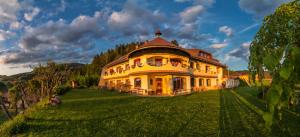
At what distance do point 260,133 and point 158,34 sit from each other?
86.9 feet

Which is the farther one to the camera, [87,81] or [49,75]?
[87,81]

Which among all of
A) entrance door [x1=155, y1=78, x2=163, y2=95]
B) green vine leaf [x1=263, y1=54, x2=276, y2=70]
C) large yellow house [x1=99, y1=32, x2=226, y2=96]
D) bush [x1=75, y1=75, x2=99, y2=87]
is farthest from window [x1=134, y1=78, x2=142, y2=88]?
green vine leaf [x1=263, y1=54, x2=276, y2=70]

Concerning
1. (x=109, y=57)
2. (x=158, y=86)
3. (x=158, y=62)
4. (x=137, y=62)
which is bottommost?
(x=158, y=86)

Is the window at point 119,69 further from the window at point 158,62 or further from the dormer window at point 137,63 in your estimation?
the window at point 158,62

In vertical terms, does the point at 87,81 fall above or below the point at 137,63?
below

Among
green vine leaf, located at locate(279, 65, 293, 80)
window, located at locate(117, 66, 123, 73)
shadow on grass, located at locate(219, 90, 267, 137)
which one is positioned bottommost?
shadow on grass, located at locate(219, 90, 267, 137)

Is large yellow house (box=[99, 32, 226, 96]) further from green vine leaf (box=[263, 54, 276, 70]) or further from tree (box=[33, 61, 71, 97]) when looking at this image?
green vine leaf (box=[263, 54, 276, 70])

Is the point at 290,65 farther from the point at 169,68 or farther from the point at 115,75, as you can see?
the point at 115,75

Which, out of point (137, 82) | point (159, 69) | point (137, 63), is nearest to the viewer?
point (159, 69)

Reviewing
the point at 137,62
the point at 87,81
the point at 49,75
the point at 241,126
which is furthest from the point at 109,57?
the point at 241,126

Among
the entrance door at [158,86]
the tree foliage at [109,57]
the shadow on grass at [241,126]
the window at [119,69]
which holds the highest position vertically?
the tree foliage at [109,57]

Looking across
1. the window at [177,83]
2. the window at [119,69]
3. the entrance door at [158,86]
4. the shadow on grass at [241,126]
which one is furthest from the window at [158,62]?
the shadow on grass at [241,126]

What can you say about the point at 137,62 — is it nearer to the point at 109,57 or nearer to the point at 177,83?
the point at 177,83

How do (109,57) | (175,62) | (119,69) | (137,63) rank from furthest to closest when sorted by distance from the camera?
(109,57) < (119,69) < (137,63) < (175,62)
